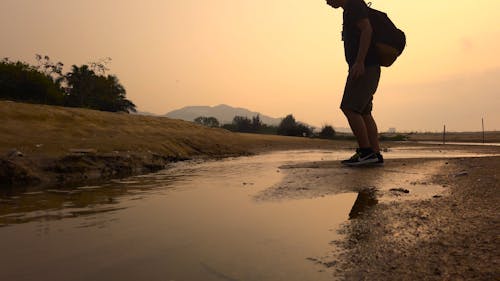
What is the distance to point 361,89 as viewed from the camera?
19.0 ft

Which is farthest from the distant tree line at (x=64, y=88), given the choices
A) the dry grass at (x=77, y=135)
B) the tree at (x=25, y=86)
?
the dry grass at (x=77, y=135)

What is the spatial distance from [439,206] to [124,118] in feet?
49.3

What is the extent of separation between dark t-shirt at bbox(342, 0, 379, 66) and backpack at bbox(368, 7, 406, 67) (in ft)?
0.34

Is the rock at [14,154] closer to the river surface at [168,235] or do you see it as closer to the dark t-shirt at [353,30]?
the river surface at [168,235]

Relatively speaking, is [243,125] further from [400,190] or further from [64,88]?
[400,190]

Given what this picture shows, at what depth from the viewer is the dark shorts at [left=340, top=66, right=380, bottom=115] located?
5793 mm

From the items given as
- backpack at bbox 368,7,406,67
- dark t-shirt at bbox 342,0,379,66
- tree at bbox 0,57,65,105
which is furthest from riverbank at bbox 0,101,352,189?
tree at bbox 0,57,65,105

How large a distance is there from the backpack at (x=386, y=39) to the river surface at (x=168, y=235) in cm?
288

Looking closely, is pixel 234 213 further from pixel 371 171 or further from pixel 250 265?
pixel 371 171

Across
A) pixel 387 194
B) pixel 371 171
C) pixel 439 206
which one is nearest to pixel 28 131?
pixel 371 171

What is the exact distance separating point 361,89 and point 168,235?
4.22m

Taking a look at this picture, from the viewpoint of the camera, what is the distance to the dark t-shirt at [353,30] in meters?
5.73

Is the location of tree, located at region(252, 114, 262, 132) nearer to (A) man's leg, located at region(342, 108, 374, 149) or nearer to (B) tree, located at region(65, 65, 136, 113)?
(B) tree, located at region(65, 65, 136, 113)

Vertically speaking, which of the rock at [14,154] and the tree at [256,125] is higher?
the tree at [256,125]
